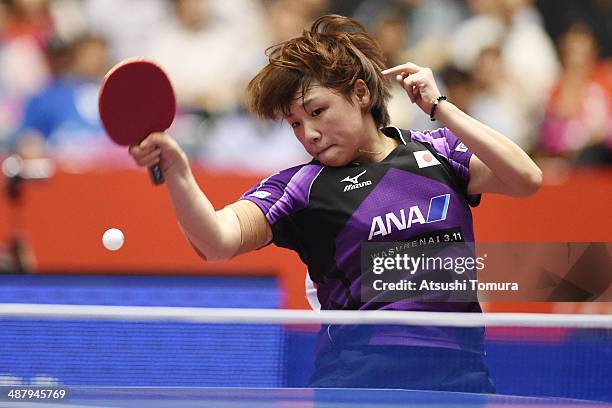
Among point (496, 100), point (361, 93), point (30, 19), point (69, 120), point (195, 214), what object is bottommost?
point (195, 214)

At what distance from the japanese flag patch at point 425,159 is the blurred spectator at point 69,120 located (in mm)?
4160

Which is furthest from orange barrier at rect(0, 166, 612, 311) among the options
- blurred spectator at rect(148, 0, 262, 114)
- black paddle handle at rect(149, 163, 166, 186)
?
black paddle handle at rect(149, 163, 166, 186)

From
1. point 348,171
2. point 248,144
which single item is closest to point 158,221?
point 248,144

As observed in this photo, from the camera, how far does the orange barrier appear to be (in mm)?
5645

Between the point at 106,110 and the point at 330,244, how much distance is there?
910 millimetres

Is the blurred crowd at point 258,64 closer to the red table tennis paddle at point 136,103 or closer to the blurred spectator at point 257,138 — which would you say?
the blurred spectator at point 257,138

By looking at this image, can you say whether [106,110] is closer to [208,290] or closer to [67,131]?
[208,290]

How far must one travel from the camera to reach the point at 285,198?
3111 millimetres

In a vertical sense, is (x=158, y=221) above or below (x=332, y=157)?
above

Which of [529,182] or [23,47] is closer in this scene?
[529,182]

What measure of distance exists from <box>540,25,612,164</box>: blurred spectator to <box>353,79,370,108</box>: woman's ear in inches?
160

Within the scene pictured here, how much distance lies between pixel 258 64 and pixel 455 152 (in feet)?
14.9

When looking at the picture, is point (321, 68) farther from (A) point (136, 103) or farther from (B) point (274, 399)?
(B) point (274, 399)

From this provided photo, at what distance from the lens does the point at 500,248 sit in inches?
163
